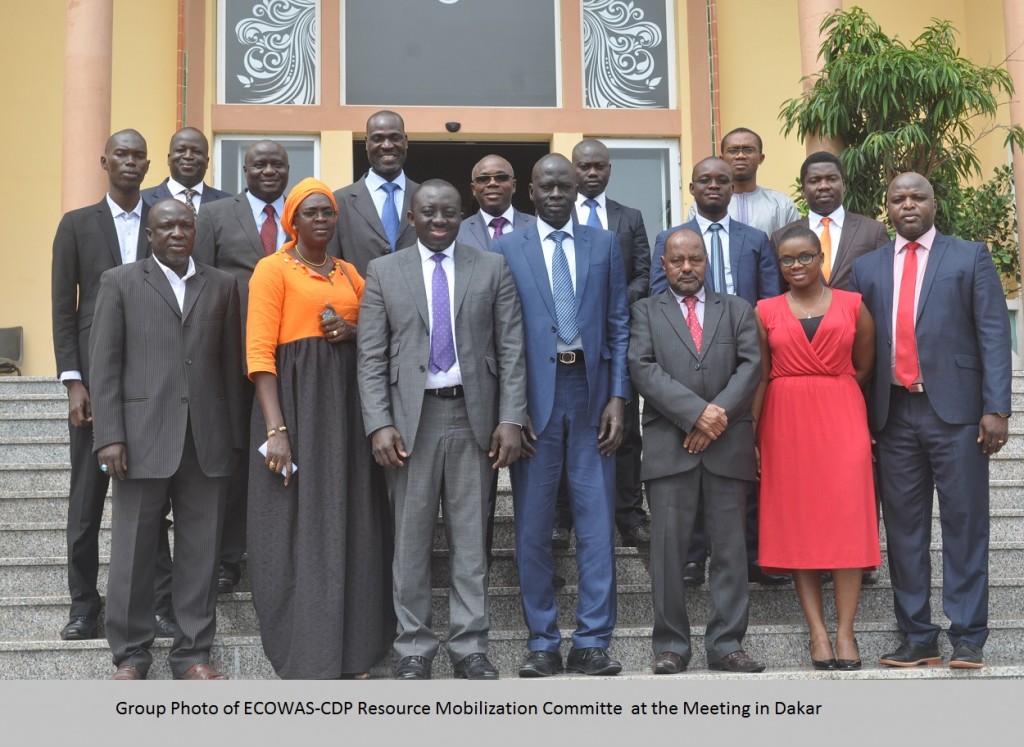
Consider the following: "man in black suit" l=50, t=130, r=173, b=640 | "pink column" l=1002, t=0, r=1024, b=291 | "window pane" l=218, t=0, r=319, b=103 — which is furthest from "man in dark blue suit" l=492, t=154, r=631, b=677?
"window pane" l=218, t=0, r=319, b=103

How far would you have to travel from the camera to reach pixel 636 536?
648cm

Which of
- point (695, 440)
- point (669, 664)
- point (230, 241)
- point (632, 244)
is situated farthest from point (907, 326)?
point (230, 241)

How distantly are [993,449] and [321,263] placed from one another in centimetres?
299

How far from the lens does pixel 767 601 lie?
6172mm

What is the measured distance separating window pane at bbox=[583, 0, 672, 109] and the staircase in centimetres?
592

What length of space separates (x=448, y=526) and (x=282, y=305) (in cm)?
116

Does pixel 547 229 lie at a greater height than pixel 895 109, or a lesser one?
lesser

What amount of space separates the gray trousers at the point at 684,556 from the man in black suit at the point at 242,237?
184cm

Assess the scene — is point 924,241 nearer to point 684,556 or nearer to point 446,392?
point 684,556

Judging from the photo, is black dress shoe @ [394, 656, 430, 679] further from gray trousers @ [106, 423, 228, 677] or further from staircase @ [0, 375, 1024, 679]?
gray trousers @ [106, 423, 228, 677]

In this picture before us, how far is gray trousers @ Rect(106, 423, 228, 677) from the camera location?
17.3ft

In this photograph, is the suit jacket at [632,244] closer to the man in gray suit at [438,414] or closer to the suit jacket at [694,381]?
the suit jacket at [694,381]

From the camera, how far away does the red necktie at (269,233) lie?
20.4 feet

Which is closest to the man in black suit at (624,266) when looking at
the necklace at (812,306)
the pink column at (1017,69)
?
the necklace at (812,306)
